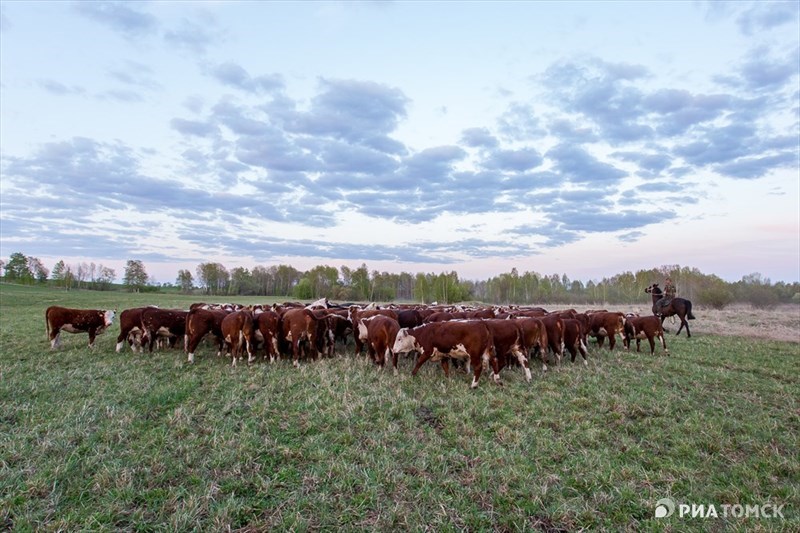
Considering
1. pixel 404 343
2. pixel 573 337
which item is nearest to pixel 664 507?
pixel 404 343

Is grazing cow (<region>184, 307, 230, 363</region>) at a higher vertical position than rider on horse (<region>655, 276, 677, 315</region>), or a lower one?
lower

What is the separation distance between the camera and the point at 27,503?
4.39 meters

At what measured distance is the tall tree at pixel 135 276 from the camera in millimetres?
85125

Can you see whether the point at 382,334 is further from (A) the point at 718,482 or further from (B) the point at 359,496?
(A) the point at 718,482

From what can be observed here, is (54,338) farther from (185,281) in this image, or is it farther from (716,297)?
(185,281)

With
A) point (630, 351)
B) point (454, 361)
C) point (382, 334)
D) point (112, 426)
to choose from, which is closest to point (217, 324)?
point (382, 334)

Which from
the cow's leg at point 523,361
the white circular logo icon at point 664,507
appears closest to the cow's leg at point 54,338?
the cow's leg at point 523,361

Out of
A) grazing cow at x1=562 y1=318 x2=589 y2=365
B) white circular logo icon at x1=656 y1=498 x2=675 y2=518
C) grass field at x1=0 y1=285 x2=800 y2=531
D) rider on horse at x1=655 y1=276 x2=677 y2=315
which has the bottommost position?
white circular logo icon at x1=656 y1=498 x2=675 y2=518

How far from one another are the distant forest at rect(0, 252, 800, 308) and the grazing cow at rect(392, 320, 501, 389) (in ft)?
216

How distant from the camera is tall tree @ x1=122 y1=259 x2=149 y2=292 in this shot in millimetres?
85125

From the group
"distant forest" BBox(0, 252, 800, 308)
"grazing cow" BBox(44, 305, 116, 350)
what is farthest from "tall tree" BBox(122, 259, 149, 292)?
"grazing cow" BBox(44, 305, 116, 350)

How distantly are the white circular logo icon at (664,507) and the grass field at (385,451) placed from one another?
0.23 ft

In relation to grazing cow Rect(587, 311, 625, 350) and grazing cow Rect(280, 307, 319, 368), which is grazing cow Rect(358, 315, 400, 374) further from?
grazing cow Rect(587, 311, 625, 350)

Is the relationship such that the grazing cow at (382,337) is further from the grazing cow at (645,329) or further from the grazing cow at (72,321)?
the grazing cow at (72,321)
